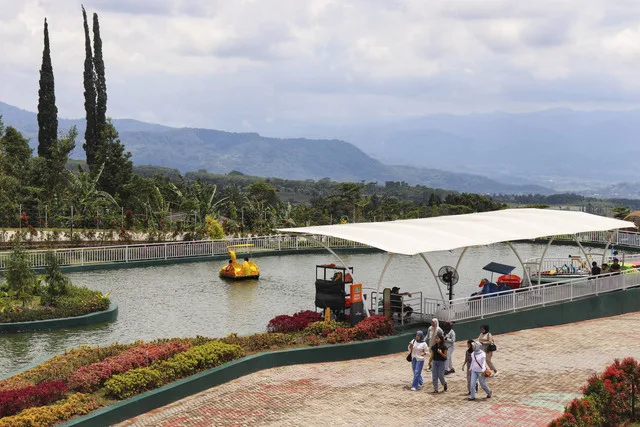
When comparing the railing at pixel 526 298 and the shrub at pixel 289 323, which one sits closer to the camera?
the shrub at pixel 289 323

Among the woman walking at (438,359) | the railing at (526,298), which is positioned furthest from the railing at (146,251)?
Result: the woman walking at (438,359)

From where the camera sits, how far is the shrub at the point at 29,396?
1356 cm

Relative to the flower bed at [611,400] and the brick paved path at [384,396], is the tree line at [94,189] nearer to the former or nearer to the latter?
the brick paved path at [384,396]

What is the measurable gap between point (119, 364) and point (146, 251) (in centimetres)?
2130

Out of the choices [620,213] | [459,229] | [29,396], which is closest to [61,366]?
[29,396]

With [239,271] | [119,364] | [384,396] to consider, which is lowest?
[384,396]

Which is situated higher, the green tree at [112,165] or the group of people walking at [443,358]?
the green tree at [112,165]

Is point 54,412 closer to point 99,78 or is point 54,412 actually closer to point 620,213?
point 620,213

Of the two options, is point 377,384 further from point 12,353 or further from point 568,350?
point 12,353

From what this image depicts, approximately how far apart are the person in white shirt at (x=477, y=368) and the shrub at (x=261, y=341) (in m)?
5.46

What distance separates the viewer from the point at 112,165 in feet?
195

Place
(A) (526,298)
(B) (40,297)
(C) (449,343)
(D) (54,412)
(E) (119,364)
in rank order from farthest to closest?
1. (B) (40,297)
2. (A) (526,298)
3. (C) (449,343)
4. (E) (119,364)
5. (D) (54,412)

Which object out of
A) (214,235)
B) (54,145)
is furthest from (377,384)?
(54,145)

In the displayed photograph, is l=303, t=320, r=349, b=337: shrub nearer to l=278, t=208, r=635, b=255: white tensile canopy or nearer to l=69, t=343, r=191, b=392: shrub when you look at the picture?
l=278, t=208, r=635, b=255: white tensile canopy
